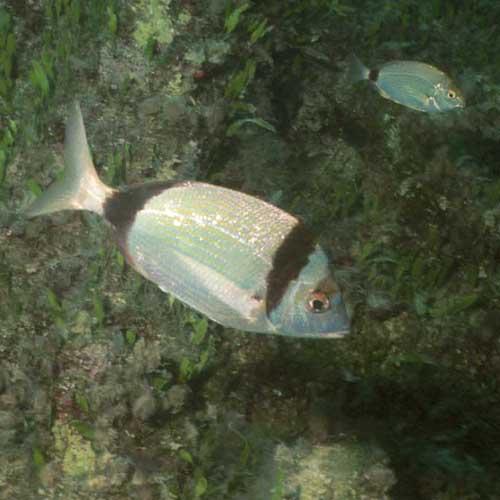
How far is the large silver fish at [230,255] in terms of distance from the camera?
2.41m

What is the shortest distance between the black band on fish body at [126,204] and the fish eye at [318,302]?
0.81 m

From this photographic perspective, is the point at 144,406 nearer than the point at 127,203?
No

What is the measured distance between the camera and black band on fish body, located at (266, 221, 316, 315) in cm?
240

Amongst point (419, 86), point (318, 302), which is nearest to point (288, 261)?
point (318, 302)

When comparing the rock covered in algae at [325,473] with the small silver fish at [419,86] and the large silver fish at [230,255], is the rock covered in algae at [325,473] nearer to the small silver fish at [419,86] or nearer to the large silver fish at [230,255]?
the large silver fish at [230,255]

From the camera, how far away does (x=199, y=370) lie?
4.03 metres

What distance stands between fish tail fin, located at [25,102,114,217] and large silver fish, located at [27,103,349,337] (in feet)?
0.18

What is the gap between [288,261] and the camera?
7.90 feet

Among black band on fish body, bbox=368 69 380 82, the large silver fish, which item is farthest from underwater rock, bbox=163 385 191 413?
black band on fish body, bbox=368 69 380 82

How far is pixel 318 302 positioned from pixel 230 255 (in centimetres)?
45

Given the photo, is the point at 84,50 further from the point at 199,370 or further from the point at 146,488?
the point at 146,488

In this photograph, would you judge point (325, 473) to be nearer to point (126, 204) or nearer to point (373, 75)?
point (126, 204)

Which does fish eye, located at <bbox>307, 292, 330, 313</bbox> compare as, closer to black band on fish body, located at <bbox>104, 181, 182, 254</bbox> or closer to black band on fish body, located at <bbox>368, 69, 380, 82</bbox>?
black band on fish body, located at <bbox>104, 181, 182, 254</bbox>

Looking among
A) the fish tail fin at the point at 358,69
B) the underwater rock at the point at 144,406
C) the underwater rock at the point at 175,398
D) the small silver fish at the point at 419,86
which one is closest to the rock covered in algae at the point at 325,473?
the underwater rock at the point at 175,398
